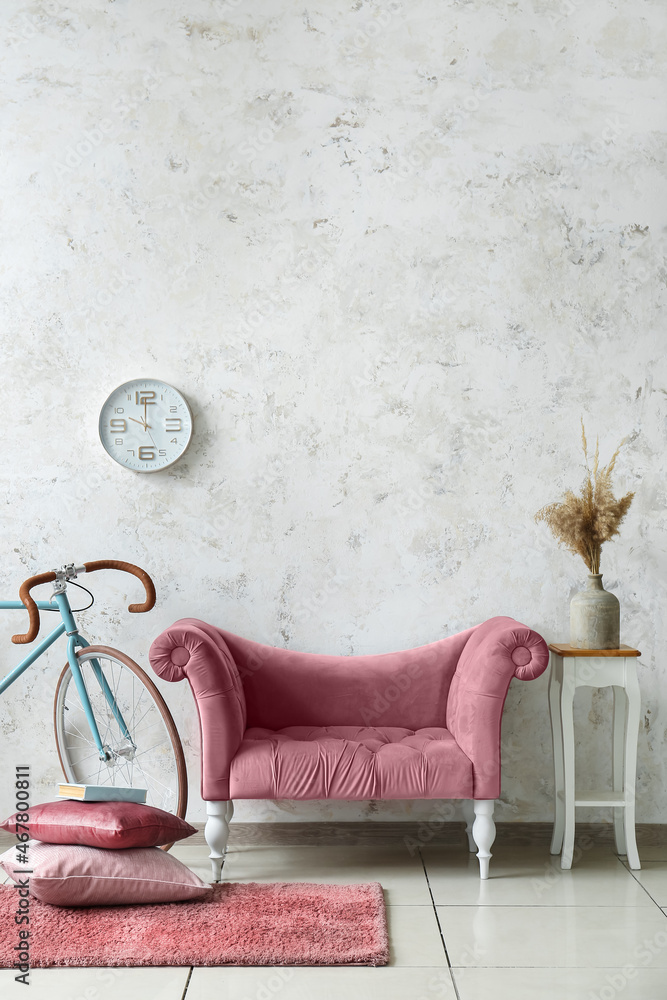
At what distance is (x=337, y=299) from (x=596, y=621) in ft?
5.08

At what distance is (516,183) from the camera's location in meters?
3.20

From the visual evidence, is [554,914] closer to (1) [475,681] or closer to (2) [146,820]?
(1) [475,681]

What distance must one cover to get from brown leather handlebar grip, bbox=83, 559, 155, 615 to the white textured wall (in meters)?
0.23

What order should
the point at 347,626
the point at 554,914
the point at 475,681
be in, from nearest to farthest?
the point at 554,914, the point at 475,681, the point at 347,626

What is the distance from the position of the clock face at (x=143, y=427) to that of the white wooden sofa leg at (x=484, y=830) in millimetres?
1659

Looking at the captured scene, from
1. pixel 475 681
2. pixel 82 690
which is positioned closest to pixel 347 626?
pixel 475 681

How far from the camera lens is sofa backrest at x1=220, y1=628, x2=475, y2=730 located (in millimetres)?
2965

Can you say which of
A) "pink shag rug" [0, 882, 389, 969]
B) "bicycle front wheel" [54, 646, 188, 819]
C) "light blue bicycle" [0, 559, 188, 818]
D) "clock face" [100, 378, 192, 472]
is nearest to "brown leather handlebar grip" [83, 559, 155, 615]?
"light blue bicycle" [0, 559, 188, 818]

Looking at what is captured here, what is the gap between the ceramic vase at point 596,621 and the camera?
2828mm

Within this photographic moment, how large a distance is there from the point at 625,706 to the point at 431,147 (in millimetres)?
2250

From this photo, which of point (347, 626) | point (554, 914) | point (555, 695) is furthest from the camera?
point (347, 626)

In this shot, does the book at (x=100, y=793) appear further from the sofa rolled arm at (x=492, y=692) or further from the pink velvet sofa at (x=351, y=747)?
the sofa rolled arm at (x=492, y=692)

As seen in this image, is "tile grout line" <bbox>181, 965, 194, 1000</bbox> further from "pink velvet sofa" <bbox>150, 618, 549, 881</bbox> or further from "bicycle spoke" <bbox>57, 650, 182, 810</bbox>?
"bicycle spoke" <bbox>57, 650, 182, 810</bbox>

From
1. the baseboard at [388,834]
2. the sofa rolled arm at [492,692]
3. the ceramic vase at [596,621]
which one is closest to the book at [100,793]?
the baseboard at [388,834]
